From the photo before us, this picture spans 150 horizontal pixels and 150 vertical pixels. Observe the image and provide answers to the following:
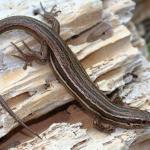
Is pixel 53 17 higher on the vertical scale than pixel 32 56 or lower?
higher

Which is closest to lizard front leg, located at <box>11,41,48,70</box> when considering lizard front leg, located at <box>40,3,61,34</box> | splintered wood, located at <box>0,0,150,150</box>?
splintered wood, located at <box>0,0,150,150</box>

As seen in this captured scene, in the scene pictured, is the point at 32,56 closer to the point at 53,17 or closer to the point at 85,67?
the point at 53,17

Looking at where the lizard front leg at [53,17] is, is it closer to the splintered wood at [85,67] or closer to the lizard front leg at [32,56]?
the splintered wood at [85,67]

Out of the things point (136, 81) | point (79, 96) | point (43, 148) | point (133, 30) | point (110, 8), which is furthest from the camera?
point (133, 30)

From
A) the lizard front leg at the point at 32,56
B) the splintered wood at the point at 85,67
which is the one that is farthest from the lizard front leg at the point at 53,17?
the lizard front leg at the point at 32,56

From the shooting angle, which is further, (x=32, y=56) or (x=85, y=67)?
(x=85, y=67)

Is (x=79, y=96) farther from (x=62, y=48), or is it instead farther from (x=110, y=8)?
(x=110, y=8)

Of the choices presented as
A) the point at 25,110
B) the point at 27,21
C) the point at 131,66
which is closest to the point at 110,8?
the point at 131,66

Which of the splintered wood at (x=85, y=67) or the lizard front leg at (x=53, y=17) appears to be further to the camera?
the lizard front leg at (x=53, y=17)

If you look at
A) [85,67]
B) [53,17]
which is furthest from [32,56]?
[85,67]
